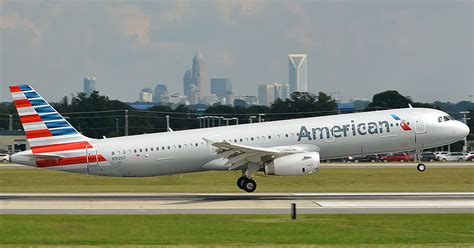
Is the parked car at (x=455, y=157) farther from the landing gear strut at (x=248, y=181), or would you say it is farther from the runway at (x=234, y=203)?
the landing gear strut at (x=248, y=181)

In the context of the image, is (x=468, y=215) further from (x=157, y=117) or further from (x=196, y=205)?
(x=157, y=117)


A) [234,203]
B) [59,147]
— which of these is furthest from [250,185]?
[59,147]

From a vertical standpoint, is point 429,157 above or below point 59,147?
below

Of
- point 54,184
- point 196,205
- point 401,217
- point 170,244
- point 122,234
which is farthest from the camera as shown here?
point 54,184

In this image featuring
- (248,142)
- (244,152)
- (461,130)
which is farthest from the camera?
(461,130)

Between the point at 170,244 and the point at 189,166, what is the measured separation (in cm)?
1965

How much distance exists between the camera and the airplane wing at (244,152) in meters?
43.1

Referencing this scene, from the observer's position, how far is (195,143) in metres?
45.8

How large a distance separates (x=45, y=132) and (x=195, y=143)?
762 centimetres

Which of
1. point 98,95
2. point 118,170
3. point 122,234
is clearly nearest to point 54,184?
point 118,170

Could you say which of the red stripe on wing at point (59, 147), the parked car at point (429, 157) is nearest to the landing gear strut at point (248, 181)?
the red stripe on wing at point (59, 147)

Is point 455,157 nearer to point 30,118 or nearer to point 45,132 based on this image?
point 45,132

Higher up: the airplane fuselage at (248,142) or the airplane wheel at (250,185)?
the airplane fuselage at (248,142)

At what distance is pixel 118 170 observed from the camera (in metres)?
46.3
